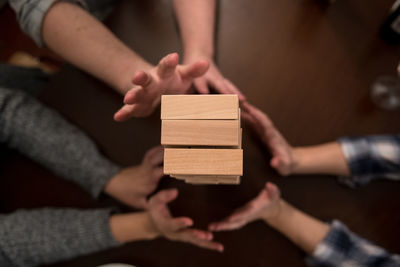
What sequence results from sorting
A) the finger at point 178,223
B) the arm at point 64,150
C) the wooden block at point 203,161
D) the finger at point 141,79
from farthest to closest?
the arm at point 64,150 → the finger at point 178,223 → the finger at point 141,79 → the wooden block at point 203,161

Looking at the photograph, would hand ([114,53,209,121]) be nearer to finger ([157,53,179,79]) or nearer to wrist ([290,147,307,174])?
finger ([157,53,179,79])

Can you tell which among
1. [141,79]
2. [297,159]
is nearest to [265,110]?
[297,159]

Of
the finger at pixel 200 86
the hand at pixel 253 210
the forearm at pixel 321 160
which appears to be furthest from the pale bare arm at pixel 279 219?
the finger at pixel 200 86

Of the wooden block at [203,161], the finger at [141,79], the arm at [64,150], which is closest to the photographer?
the wooden block at [203,161]

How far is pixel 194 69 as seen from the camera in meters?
0.54

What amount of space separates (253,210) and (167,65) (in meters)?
0.47

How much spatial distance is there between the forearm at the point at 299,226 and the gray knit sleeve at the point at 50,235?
1.64 ft

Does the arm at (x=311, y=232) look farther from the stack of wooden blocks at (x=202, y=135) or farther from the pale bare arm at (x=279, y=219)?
the stack of wooden blocks at (x=202, y=135)

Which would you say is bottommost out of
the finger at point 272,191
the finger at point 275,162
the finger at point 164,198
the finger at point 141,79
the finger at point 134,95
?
the finger at point 164,198

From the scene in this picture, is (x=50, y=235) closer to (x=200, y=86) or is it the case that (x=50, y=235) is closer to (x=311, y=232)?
(x=200, y=86)

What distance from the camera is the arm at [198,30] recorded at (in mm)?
843

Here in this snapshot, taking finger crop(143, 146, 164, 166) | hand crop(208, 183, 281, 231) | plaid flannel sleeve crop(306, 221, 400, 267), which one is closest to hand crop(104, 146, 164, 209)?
finger crop(143, 146, 164, 166)

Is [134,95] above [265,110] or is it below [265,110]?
above

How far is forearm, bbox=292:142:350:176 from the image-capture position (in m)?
0.81
